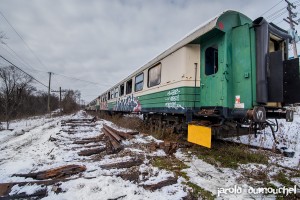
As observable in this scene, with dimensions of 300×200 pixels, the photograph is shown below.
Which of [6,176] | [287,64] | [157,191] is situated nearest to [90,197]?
[157,191]

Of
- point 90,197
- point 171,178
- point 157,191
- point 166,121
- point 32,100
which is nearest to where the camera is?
point 90,197

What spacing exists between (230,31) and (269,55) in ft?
3.43

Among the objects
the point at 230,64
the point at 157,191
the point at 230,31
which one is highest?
the point at 230,31

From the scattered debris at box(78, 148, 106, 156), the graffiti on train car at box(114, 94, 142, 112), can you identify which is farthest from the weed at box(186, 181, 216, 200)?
the graffiti on train car at box(114, 94, 142, 112)

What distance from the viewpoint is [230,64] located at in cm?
427

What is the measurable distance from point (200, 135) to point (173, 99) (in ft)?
4.80

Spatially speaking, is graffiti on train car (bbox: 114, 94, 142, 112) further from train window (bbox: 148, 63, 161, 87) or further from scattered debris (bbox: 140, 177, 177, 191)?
scattered debris (bbox: 140, 177, 177, 191)

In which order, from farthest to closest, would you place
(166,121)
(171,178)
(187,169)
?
(166,121) → (187,169) → (171,178)

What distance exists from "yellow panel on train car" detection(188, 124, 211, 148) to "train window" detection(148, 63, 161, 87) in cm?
246

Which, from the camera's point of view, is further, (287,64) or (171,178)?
(287,64)

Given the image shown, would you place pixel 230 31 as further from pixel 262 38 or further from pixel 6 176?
pixel 6 176

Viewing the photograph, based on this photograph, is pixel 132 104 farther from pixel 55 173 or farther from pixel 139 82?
pixel 55 173

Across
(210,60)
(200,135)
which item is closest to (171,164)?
(200,135)

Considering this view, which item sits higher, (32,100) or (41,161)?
(32,100)
